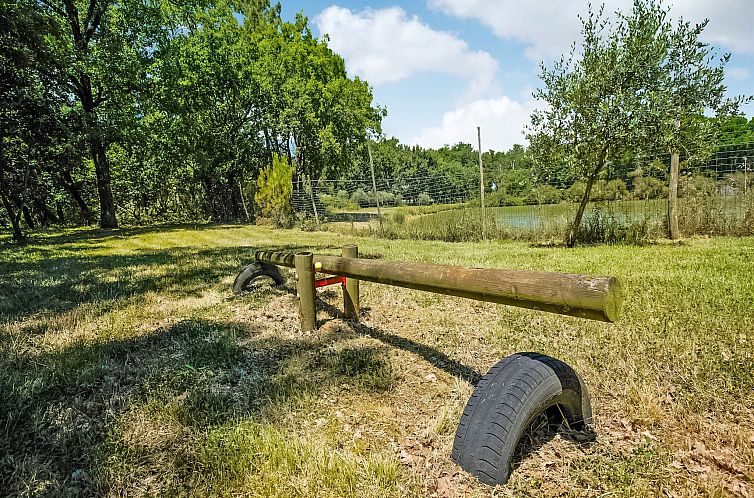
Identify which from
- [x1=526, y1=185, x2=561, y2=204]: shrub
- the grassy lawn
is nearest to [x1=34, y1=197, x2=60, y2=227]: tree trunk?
the grassy lawn

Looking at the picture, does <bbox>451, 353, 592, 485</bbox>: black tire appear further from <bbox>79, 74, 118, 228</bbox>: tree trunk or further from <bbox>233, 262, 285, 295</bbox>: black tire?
<bbox>79, 74, 118, 228</bbox>: tree trunk

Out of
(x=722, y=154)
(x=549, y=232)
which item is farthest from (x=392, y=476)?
(x=722, y=154)

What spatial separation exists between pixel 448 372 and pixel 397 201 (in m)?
11.9

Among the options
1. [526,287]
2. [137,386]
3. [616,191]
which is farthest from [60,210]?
[526,287]

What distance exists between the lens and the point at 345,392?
2688 mm

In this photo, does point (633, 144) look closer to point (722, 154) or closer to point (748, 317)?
point (722, 154)

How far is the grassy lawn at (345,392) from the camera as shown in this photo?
185 cm

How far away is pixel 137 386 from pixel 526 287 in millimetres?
2734

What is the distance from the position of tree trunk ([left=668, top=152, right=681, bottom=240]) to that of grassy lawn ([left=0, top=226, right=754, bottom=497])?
4.84m

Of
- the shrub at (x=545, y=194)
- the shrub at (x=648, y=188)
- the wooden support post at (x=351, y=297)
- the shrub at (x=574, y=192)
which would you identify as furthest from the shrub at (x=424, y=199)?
the wooden support post at (x=351, y=297)

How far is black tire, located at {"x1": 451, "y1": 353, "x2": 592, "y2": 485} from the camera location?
1.68 metres

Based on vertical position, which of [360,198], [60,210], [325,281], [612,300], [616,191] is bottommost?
[325,281]

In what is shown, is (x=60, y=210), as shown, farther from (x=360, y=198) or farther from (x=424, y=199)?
(x=424, y=199)

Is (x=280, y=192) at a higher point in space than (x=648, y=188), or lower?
higher
